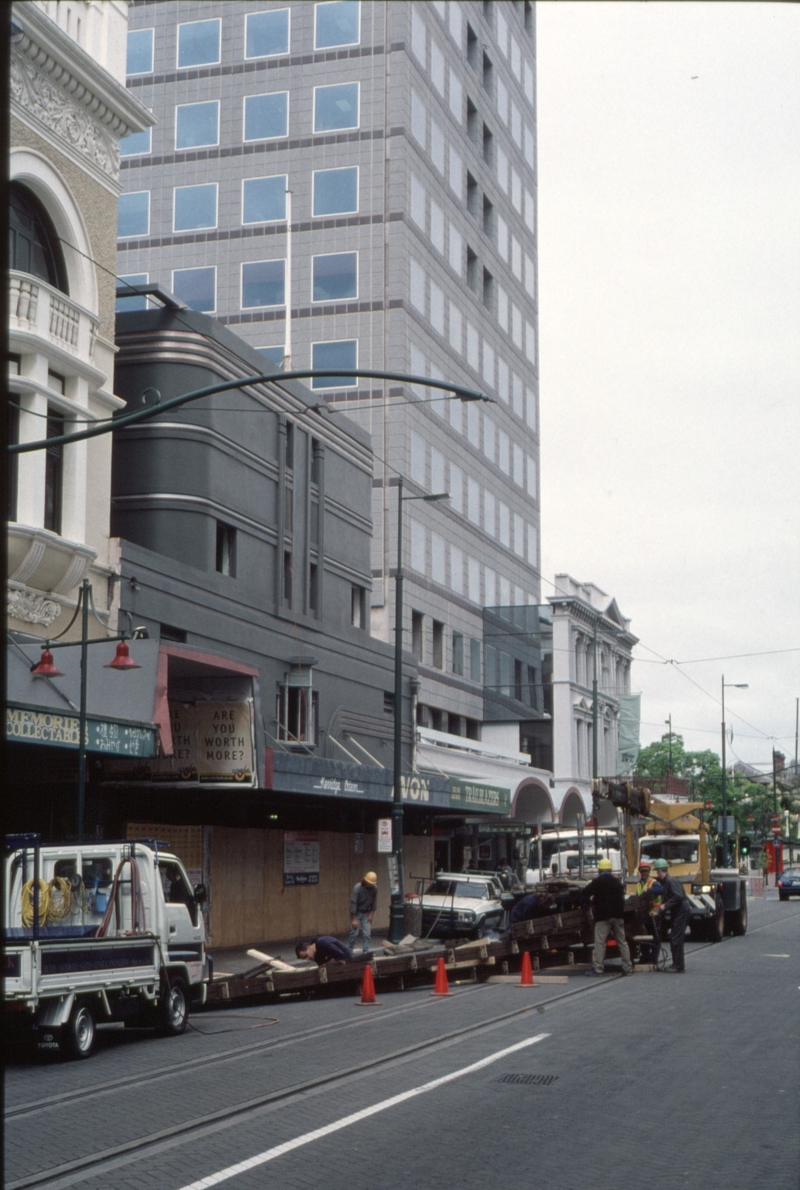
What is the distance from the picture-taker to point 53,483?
83.7 ft

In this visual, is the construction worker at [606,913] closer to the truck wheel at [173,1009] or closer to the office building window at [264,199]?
the truck wheel at [173,1009]

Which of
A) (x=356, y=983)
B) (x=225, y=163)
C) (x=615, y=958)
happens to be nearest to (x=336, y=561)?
(x=615, y=958)

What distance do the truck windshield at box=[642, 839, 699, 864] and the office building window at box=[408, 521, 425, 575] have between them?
22.7 m

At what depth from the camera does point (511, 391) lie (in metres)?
69.9

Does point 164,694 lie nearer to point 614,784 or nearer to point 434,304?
point 614,784

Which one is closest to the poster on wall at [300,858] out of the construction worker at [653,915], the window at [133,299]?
the construction worker at [653,915]

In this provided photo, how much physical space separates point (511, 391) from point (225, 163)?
Answer: 18.4m

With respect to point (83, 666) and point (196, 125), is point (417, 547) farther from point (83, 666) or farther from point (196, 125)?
point (83, 666)

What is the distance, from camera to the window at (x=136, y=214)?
60.2 meters

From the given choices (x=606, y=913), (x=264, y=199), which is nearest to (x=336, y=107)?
(x=264, y=199)

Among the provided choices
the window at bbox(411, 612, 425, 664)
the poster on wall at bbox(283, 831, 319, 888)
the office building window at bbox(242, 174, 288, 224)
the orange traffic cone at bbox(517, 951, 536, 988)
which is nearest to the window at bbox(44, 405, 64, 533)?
the orange traffic cone at bbox(517, 951, 536, 988)

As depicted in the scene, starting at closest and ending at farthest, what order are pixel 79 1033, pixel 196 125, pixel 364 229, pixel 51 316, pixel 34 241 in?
pixel 79 1033 → pixel 51 316 → pixel 34 241 → pixel 364 229 → pixel 196 125

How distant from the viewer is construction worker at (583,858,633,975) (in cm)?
2291

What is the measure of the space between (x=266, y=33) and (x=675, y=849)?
4063 centimetres
